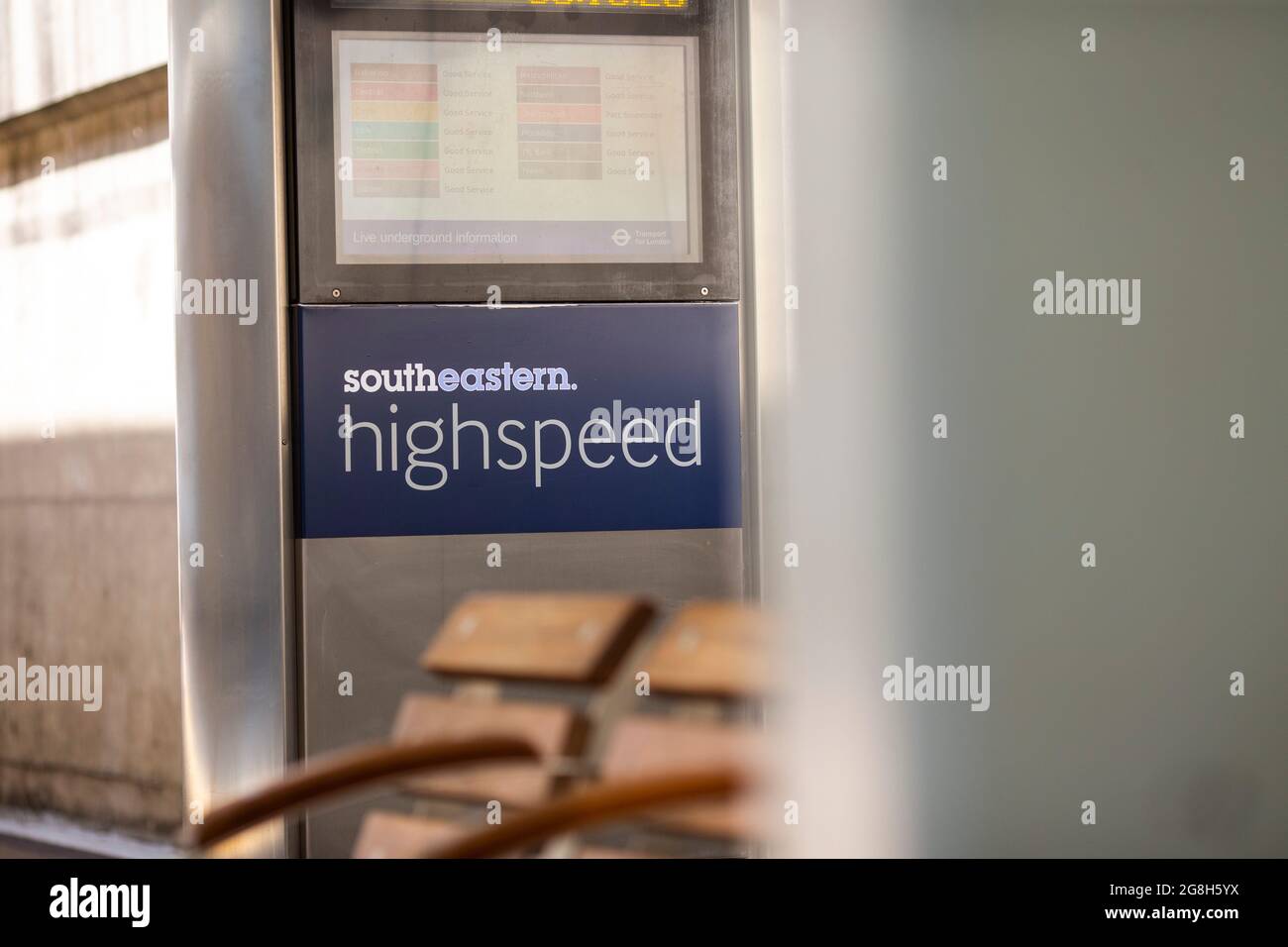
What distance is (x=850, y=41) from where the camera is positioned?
3.34ft

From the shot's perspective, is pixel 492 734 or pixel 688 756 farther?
pixel 492 734

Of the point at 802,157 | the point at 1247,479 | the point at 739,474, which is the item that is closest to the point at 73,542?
the point at 739,474

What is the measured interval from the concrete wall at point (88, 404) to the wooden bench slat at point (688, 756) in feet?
2.85

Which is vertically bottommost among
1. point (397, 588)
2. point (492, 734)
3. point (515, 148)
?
point (492, 734)

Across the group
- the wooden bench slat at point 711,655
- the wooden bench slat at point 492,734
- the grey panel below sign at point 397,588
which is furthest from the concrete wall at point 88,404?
the wooden bench slat at point 711,655

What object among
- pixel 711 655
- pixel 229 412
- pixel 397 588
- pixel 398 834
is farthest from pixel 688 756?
pixel 229 412

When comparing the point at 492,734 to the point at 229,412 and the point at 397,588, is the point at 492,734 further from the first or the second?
the point at 229,412

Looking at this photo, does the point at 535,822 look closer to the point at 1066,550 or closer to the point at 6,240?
the point at 1066,550

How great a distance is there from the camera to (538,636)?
141 cm

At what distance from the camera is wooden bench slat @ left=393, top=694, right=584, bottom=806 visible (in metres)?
1.19

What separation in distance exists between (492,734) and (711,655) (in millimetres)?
302

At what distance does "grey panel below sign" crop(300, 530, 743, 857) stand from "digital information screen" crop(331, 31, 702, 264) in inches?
18.5

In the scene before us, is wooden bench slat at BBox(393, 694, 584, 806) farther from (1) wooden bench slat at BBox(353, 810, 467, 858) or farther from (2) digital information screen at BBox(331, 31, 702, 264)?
(2) digital information screen at BBox(331, 31, 702, 264)
